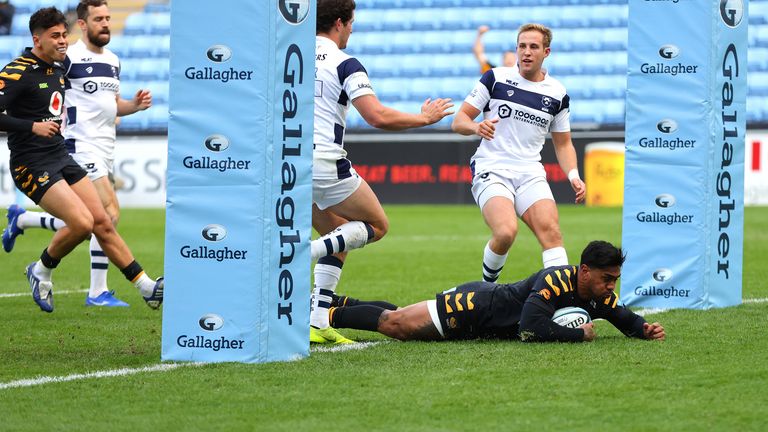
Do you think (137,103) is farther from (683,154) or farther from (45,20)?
(683,154)

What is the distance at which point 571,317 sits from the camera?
21.7 feet

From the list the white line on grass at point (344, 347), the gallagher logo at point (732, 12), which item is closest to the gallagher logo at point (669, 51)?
the gallagher logo at point (732, 12)

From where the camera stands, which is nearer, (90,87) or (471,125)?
(471,125)

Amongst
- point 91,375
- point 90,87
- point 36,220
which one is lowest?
point 91,375

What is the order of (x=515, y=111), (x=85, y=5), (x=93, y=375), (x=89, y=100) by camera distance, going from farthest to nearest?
1. (x=89, y=100)
2. (x=85, y=5)
3. (x=515, y=111)
4. (x=93, y=375)

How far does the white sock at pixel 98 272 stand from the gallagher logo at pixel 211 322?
12.2 feet

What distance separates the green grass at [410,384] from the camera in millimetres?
4613

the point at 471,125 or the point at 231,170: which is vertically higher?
the point at 471,125

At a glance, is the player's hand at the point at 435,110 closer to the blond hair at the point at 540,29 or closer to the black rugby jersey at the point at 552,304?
the black rugby jersey at the point at 552,304

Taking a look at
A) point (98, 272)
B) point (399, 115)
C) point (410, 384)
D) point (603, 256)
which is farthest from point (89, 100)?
point (410, 384)

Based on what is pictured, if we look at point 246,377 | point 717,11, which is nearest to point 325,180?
point 246,377

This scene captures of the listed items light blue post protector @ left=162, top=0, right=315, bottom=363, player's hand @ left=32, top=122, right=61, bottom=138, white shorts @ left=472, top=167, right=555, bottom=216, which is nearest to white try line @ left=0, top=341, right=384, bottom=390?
light blue post protector @ left=162, top=0, right=315, bottom=363

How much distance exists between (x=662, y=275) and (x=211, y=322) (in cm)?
403

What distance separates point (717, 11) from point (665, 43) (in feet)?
1.39
